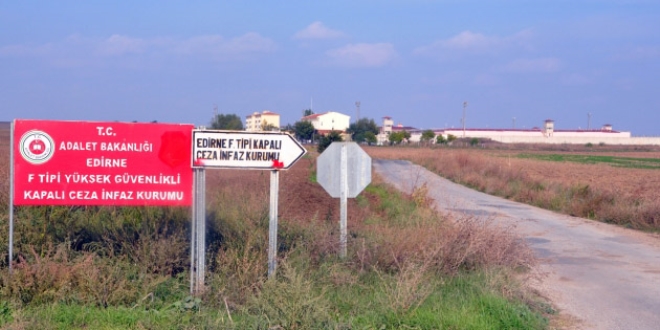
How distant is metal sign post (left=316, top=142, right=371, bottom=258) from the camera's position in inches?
366

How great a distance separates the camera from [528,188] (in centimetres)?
2702

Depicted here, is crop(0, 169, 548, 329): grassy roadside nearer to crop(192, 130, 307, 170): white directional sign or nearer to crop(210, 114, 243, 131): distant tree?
crop(192, 130, 307, 170): white directional sign

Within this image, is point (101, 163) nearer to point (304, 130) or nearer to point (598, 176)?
point (304, 130)

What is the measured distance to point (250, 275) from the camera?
7609mm

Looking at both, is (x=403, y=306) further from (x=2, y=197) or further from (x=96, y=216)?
(x=2, y=197)

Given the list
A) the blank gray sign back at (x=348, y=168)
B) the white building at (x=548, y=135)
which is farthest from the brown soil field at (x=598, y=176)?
the white building at (x=548, y=135)

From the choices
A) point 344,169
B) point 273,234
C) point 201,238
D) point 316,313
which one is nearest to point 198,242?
point 201,238

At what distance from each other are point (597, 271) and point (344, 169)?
15.0 feet

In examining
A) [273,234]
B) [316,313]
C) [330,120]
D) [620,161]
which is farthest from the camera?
[620,161]

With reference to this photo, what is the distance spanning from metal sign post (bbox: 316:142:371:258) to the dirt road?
2.25 meters

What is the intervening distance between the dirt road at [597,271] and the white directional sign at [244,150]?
3.61 meters

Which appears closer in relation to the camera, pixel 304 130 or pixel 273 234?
pixel 273 234

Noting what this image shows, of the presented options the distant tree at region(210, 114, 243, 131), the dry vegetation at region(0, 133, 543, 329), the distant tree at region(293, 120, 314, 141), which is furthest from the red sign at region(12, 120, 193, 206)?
the distant tree at region(293, 120, 314, 141)

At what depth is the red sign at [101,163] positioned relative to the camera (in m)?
7.71
